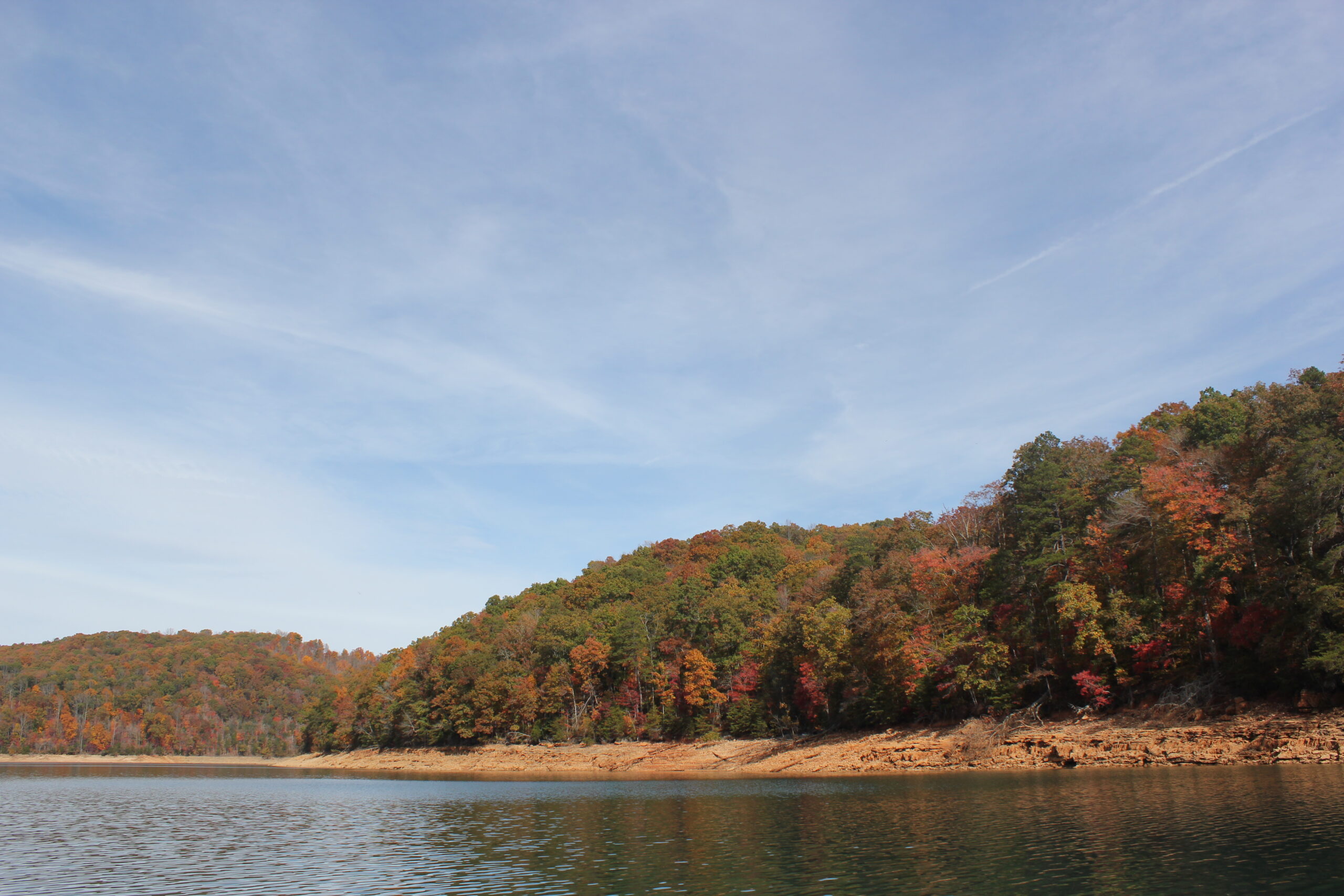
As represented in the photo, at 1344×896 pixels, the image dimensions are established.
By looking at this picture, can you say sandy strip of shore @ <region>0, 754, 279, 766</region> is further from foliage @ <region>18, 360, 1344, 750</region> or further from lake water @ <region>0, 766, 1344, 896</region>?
lake water @ <region>0, 766, 1344, 896</region>

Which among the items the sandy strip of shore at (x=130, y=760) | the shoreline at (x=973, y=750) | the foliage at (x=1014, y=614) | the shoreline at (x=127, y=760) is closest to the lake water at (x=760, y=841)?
the shoreline at (x=973, y=750)

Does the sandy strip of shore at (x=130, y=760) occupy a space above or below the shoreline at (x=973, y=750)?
below

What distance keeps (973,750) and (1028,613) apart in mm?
11216

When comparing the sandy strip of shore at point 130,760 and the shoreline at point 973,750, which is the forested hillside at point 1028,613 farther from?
the sandy strip of shore at point 130,760

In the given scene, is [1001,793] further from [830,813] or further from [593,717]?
[593,717]

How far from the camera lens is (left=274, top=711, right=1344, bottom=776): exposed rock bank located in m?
42.5

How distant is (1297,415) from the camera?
158 ft

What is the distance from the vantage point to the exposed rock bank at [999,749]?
139 feet

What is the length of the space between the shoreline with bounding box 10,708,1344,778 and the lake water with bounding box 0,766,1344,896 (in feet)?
12.9

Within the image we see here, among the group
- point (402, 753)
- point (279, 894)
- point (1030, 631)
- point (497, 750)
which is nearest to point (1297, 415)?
point (1030, 631)

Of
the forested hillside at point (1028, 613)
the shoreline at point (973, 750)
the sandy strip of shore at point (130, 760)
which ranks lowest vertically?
the sandy strip of shore at point (130, 760)

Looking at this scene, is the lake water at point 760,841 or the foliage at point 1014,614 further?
the foliage at point 1014,614

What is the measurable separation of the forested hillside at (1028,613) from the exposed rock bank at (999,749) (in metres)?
2.47

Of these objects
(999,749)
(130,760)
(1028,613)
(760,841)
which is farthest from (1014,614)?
(130,760)
